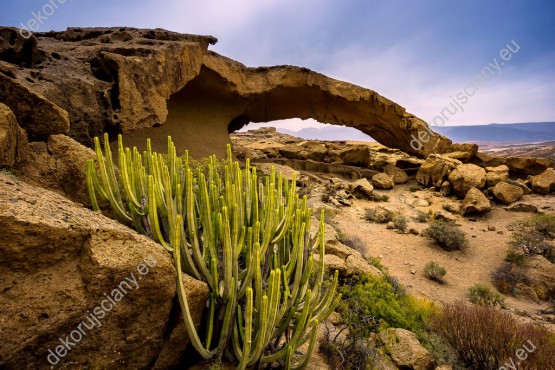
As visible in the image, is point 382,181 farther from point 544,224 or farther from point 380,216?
point 544,224

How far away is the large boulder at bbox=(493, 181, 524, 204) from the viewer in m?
11.2

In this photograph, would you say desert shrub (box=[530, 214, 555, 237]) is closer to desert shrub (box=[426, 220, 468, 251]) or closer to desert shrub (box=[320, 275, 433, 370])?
desert shrub (box=[426, 220, 468, 251])

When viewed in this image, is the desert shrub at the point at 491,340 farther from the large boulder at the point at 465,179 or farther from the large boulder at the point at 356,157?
the large boulder at the point at 356,157

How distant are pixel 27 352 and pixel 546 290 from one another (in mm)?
9114

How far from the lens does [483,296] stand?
6246 millimetres

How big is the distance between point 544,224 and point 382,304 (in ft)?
27.3

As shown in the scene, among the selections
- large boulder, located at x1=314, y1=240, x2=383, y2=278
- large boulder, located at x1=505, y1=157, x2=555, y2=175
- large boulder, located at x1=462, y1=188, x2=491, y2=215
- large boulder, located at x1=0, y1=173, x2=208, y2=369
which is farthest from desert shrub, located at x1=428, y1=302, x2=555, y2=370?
large boulder, located at x1=505, y1=157, x2=555, y2=175

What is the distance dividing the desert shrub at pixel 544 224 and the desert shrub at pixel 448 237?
238 centimetres

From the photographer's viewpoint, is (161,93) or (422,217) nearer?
(161,93)

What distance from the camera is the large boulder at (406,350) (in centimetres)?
320

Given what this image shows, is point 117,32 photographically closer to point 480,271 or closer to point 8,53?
point 8,53

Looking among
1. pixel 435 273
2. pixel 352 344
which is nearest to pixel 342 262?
pixel 352 344

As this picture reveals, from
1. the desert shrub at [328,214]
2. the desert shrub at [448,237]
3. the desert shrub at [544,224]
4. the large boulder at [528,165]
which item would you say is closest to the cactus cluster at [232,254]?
the desert shrub at [328,214]

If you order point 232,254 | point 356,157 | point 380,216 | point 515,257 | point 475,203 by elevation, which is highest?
point 232,254
